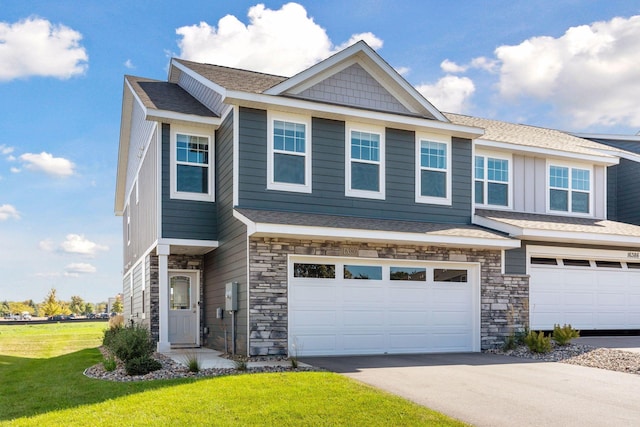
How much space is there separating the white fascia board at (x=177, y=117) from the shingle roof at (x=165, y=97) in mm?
150

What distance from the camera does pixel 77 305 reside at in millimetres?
82750

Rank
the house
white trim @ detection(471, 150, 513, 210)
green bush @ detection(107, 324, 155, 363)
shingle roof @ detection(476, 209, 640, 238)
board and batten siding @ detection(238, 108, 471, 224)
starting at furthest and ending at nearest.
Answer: white trim @ detection(471, 150, 513, 210), shingle roof @ detection(476, 209, 640, 238), board and batten siding @ detection(238, 108, 471, 224), the house, green bush @ detection(107, 324, 155, 363)

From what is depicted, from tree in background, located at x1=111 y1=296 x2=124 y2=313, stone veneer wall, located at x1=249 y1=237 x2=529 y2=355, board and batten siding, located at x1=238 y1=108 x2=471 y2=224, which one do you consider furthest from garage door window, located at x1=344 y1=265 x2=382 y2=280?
tree in background, located at x1=111 y1=296 x2=124 y2=313

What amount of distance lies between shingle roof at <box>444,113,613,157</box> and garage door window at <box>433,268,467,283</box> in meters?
4.55

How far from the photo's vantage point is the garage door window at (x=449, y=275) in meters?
14.5

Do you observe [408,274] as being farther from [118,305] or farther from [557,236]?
[118,305]

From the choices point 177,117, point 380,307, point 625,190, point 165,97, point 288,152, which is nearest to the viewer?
point 288,152

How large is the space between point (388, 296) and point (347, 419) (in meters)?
6.95

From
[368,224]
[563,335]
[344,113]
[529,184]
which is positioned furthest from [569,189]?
[344,113]

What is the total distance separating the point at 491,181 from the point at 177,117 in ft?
30.2

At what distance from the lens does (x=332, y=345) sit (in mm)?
13164

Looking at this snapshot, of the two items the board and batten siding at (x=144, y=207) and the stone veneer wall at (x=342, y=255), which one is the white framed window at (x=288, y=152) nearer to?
the stone veneer wall at (x=342, y=255)

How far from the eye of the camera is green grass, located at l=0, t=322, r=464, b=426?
7.07 meters

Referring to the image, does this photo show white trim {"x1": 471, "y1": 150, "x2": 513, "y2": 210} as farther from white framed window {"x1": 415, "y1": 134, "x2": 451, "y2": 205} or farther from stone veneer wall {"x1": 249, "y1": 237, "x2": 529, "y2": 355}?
stone veneer wall {"x1": 249, "y1": 237, "x2": 529, "y2": 355}
